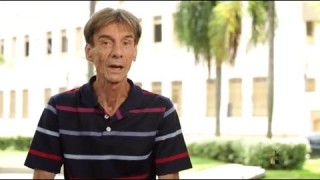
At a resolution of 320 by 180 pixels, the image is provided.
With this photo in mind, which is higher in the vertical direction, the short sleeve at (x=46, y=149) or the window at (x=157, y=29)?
the window at (x=157, y=29)

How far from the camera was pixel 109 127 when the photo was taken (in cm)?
147

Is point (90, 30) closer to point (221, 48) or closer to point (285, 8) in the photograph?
point (221, 48)

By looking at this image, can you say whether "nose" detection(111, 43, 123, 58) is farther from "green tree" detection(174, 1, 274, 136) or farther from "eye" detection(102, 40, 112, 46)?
"green tree" detection(174, 1, 274, 136)

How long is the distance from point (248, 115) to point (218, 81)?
202 centimetres

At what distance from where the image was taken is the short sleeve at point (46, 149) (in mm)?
Answer: 1491

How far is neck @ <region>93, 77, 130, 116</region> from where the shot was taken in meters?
1.49

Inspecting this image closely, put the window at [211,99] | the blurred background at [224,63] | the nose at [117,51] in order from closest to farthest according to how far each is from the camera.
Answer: the nose at [117,51], the blurred background at [224,63], the window at [211,99]

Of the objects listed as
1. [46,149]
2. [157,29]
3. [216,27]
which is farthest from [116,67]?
[157,29]

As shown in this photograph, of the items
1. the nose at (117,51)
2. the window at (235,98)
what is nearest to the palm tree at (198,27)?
the window at (235,98)

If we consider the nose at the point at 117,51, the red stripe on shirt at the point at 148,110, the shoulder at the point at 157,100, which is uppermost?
the nose at the point at 117,51

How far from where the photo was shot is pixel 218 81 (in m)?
14.2

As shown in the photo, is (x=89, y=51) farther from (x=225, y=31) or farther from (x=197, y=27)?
(x=197, y=27)

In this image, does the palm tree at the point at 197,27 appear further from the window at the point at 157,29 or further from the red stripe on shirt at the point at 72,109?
the red stripe on shirt at the point at 72,109

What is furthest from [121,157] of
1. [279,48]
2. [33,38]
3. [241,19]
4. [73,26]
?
[279,48]
